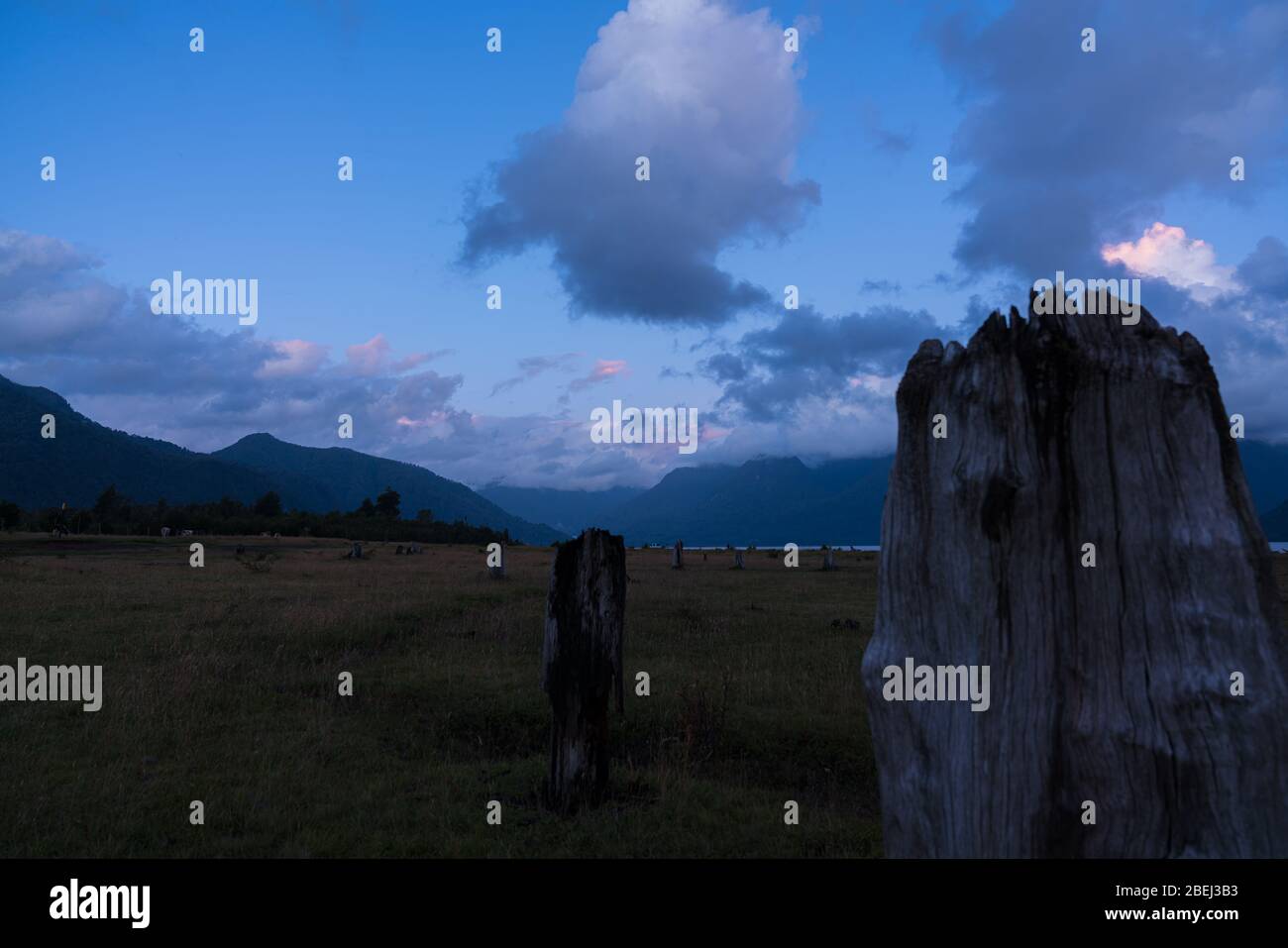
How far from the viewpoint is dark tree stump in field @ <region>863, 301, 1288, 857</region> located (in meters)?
3.25

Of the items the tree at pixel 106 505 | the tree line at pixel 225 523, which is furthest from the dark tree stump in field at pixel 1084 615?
the tree at pixel 106 505

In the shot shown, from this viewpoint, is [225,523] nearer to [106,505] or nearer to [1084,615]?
[106,505]

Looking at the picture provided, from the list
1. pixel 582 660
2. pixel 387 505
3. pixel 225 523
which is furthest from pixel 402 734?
pixel 387 505

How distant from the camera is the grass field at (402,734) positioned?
8.15 m

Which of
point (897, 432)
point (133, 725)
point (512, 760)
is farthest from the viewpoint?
point (133, 725)

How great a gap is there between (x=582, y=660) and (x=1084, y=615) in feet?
21.8

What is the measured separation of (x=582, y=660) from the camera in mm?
9383

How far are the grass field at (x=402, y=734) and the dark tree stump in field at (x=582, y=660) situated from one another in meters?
0.44
